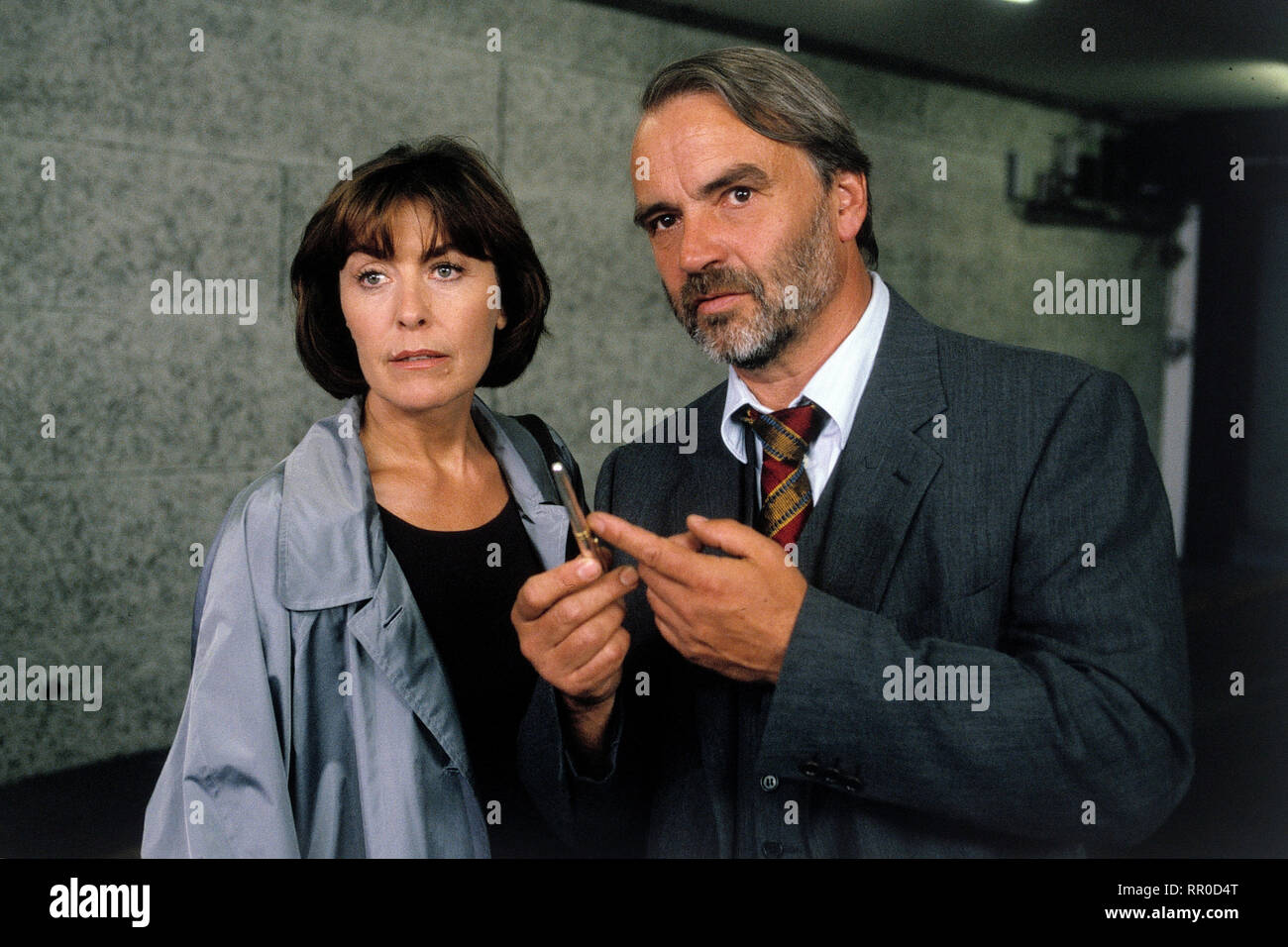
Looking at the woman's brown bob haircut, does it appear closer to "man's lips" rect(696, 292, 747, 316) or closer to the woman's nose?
the woman's nose

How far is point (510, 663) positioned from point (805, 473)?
44cm

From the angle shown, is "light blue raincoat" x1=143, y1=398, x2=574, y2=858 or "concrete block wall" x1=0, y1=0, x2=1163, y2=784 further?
"concrete block wall" x1=0, y1=0, x2=1163, y2=784

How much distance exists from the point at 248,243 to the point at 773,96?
27.6 inches

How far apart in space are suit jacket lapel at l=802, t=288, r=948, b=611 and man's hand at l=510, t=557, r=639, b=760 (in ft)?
0.78

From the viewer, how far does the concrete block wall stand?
49.7 inches

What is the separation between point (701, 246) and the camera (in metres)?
1.18

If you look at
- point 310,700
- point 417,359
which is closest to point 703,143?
point 417,359

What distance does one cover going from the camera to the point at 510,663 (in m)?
1.29

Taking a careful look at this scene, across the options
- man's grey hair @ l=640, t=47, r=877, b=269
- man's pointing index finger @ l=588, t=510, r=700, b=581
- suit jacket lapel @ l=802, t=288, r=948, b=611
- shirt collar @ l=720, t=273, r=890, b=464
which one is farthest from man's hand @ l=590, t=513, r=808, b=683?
man's grey hair @ l=640, t=47, r=877, b=269

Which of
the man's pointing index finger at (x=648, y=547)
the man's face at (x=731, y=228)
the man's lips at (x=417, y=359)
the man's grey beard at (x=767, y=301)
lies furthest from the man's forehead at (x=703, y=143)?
the man's pointing index finger at (x=648, y=547)

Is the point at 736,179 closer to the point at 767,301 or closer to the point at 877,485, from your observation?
the point at 767,301

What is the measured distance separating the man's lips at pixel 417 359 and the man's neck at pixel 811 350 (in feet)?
1.26
